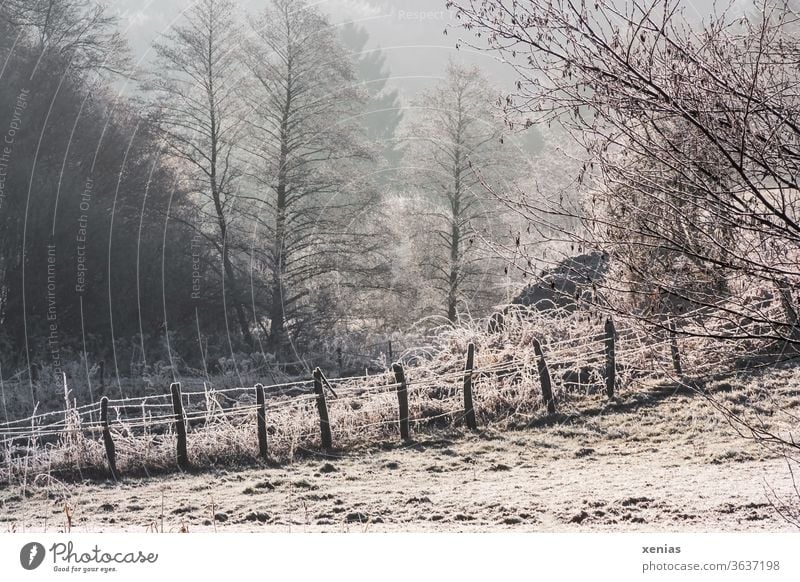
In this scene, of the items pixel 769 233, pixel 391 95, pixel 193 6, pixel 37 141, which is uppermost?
pixel 391 95

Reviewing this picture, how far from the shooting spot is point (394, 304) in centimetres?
2269

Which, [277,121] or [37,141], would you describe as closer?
[37,141]

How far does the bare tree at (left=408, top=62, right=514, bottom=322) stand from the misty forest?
0.09m

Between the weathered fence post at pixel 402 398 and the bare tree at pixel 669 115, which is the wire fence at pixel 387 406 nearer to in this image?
the weathered fence post at pixel 402 398

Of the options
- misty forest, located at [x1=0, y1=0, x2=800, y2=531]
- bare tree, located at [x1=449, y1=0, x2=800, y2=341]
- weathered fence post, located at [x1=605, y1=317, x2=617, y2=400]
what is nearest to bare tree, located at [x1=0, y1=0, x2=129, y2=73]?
misty forest, located at [x1=0, y1=0, x2=800, y2=531]

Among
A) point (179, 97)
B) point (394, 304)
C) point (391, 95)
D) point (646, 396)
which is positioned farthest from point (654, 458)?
point (391, 95)

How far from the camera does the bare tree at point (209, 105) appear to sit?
2156 cm

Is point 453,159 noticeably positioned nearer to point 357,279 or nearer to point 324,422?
point 357,279

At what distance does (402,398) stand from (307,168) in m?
11.8

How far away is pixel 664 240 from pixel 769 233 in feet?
1.86

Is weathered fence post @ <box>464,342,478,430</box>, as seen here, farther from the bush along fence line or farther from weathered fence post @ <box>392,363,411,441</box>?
weathered fence post @ <box>392,363,411,441</box>

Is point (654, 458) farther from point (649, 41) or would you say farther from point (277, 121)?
point (277, 121)
